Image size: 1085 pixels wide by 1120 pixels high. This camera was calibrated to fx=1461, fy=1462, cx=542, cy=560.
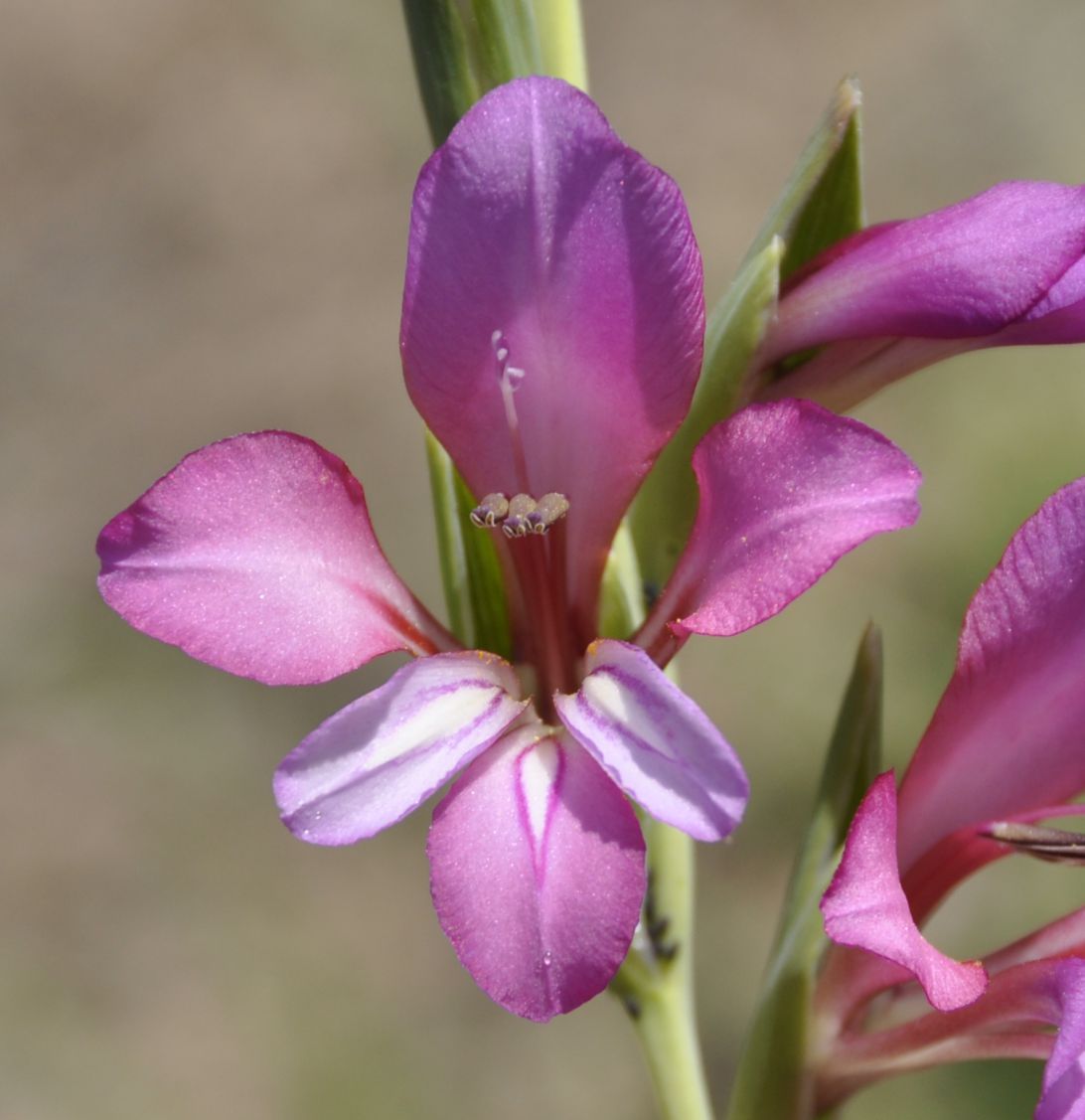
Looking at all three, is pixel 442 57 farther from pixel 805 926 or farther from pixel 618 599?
pixel 805 926

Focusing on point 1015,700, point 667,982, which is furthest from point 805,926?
point 1015,700

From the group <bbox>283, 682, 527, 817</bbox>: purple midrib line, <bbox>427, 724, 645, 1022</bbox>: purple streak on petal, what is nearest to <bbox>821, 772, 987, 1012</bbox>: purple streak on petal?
<bbox>427, 724, 645, 1022</bbox>: purple streak on petal

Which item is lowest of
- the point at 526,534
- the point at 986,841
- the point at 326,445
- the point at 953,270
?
the point at 326,445

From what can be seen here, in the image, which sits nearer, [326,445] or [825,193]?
[825,193]

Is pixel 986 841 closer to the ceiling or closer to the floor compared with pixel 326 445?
closer to the ceiling

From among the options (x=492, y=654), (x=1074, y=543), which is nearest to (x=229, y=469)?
(x=492, y=654)

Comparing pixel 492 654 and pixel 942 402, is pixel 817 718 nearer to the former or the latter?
pixel 942 402
